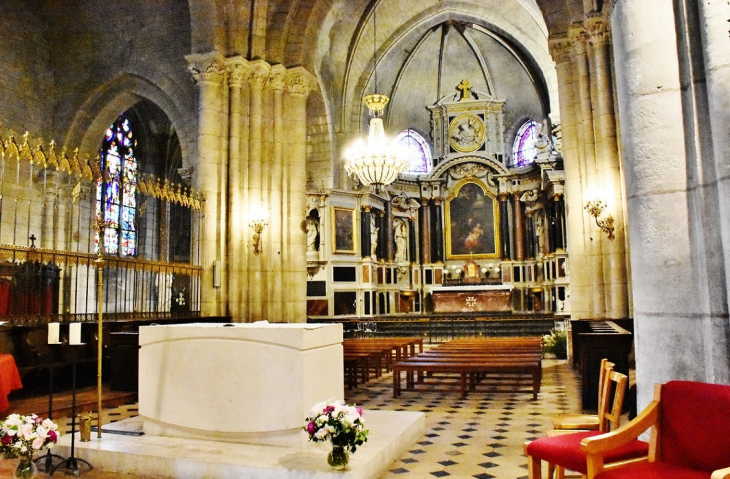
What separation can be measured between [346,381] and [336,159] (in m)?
11.4

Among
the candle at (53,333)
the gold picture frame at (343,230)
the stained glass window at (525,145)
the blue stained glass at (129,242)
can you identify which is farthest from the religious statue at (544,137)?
the candle at (53,333)

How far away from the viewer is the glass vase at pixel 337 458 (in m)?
4.19

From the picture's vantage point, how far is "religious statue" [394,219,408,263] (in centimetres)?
2434

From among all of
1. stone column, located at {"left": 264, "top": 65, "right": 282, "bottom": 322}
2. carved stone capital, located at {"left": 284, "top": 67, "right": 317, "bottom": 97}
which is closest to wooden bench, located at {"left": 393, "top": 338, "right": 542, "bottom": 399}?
stone column, located at {"left": 264, "top": 65, "right": 282, "bottom": 322}

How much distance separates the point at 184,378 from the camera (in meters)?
5.09

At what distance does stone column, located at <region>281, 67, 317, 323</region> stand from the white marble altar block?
7.96 meters

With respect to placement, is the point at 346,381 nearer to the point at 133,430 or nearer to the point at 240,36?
the point at 133,430

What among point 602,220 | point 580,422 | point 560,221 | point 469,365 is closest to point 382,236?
point 560,221

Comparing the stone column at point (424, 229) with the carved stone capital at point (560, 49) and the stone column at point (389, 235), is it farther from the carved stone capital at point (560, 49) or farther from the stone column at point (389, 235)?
the carved stone capital at point (560, 49)

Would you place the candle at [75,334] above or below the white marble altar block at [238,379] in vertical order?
above

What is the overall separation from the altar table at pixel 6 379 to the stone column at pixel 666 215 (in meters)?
5.98

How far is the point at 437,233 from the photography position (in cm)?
2528

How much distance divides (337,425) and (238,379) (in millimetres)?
1074

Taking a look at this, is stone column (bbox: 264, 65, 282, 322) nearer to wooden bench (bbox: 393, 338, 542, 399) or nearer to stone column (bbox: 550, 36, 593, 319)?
wooden bench (bbox: 393, 338, 542, 399)
